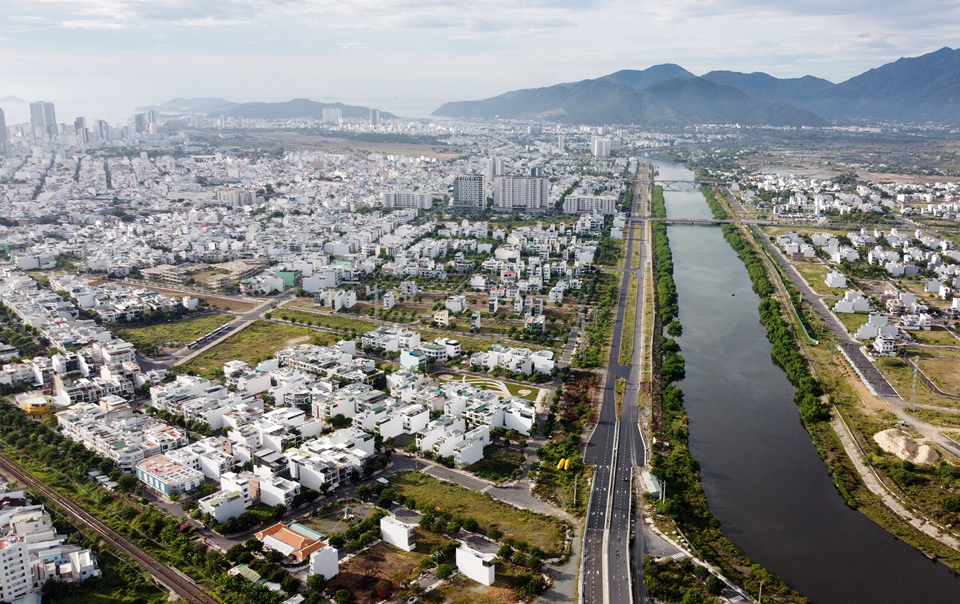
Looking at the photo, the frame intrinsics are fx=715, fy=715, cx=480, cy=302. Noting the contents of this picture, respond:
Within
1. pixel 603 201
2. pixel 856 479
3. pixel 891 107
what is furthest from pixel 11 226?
pixel 891 107

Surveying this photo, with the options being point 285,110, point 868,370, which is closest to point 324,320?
point 868,370

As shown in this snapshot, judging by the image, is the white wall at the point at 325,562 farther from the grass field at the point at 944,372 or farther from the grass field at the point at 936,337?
the grass field at the point at 936,337

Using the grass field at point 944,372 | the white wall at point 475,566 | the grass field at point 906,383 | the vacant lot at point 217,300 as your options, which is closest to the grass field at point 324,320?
the vacant lot at point 217,300

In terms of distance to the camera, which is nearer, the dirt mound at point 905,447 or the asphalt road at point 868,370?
the dirt mound at point 905,447

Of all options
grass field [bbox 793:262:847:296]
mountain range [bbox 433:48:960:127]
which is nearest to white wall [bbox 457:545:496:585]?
grass field [bbox 793:262:847:296]

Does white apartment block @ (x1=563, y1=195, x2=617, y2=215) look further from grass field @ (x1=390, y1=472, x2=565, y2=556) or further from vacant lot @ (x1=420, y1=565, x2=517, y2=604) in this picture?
vacant lot @ (x1=420, y1=565, x2=517, y2=604)

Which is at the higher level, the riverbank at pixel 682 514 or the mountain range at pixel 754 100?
Result: the mountain range at pixel 754 100
